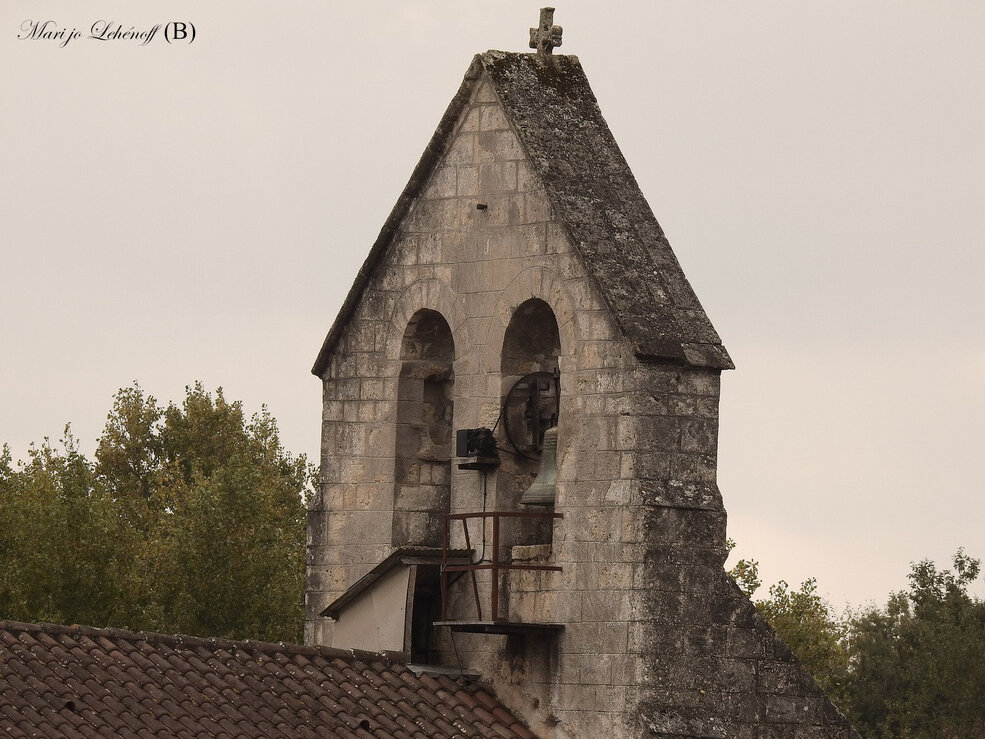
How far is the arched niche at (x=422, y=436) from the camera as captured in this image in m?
20.0

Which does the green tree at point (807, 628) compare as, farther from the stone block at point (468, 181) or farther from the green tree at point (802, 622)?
the stone block at point (468, 181)

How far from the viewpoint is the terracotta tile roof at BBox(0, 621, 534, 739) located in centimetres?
1614

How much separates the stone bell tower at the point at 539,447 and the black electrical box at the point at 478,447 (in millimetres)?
25

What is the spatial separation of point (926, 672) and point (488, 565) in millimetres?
29555

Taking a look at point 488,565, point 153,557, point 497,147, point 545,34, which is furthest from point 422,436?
point 153,557

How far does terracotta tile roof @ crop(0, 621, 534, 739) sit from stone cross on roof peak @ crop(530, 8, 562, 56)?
5.29 meters

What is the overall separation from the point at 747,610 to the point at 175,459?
30.7 metres

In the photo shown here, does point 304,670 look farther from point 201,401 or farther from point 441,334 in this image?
point 201,401

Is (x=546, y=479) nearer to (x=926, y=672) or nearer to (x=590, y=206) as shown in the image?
(x=590, y=206)

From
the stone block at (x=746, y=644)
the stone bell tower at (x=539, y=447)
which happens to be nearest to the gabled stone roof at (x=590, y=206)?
the stone bell tower at (x=539, y=447)

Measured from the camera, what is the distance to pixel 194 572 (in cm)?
3491

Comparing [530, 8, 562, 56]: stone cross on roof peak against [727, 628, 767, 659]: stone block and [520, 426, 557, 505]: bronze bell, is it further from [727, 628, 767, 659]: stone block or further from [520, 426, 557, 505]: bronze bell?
[727, 628, 767, 659]: stone block

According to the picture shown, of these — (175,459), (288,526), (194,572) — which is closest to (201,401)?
(175,459)

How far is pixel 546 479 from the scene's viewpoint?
18.8 meters
